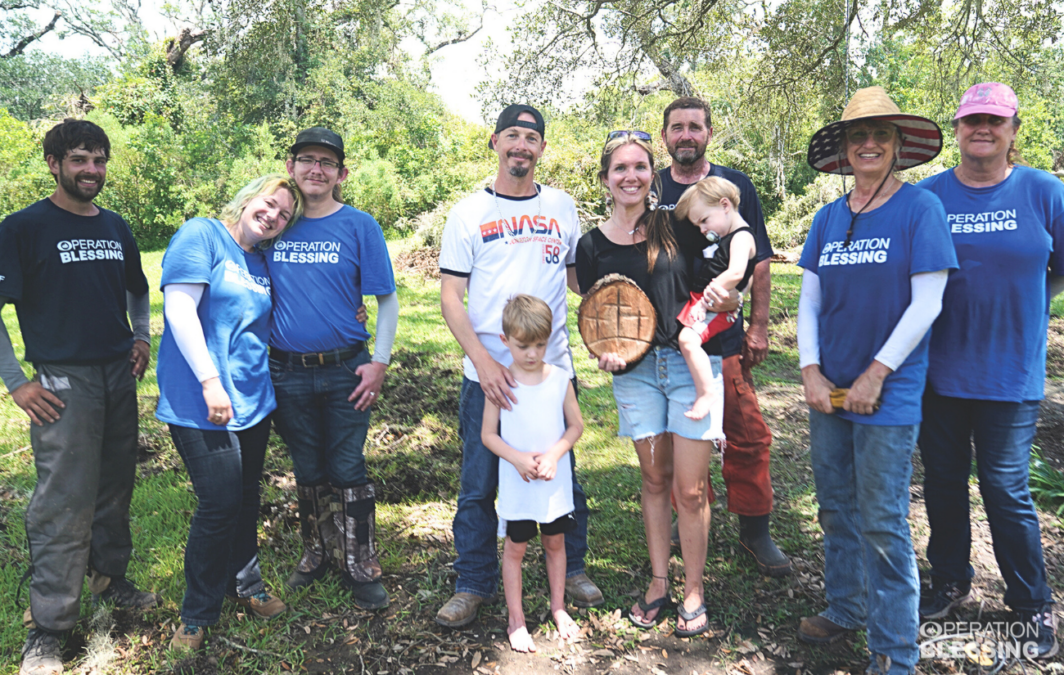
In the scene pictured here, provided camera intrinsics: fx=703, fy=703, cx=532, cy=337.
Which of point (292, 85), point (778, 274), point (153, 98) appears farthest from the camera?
point (153, 98)

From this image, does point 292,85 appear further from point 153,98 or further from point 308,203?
point 308,203

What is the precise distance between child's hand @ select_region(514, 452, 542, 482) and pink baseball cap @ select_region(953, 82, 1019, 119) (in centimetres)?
250

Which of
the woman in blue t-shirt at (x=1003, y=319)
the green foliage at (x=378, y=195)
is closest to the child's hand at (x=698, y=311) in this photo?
the woman in blue t-shirt at (x=1003, y=319)

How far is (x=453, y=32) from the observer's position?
29.5m

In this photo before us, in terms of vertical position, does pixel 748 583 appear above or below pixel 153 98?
below

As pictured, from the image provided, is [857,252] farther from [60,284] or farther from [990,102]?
[60,284]

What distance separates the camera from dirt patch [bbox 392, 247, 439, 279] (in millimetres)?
14562

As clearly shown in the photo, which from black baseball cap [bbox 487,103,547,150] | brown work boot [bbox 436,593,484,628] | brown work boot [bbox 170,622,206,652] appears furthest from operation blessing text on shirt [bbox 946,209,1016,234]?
brown work boot [bbox 170,622,206,652]

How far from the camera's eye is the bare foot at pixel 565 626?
349 cm

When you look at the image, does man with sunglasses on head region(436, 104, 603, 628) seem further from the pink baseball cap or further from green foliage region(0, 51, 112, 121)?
green foliage region(0, 51, 112, 121)

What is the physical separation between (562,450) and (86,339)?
2.35m

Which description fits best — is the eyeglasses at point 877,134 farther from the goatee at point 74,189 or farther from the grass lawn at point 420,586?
the goatee at point 74,189

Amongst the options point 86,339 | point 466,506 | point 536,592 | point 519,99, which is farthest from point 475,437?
point 519,99

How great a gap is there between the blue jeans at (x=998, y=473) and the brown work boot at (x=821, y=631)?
79cm
